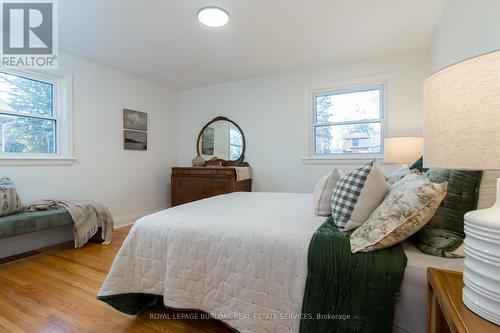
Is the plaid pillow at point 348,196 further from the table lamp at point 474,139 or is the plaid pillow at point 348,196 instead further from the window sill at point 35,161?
the window sill at point 35,161

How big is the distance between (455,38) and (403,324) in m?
2.17

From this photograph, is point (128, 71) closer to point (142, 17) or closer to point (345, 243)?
point (142, 17)

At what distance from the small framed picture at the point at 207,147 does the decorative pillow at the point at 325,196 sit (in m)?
2.95

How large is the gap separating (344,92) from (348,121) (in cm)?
42

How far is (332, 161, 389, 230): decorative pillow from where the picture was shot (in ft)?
4.03

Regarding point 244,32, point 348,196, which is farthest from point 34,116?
point 348,196

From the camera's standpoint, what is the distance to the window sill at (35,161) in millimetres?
2516

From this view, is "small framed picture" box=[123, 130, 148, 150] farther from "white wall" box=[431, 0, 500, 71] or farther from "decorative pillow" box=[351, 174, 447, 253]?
"white wall" box=[431, 0, 500, 71]

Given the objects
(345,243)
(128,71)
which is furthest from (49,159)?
(345,243)

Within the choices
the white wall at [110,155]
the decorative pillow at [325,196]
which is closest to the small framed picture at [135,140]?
the white wall at [110,155]

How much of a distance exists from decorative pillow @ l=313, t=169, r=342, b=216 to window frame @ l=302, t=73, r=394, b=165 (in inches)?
71.9

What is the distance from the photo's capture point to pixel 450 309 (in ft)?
2.03

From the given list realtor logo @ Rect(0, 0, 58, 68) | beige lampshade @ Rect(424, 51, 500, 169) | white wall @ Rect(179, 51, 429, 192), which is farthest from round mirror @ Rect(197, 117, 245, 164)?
beige lampshade @ Rect(424, 51, 500, 169)

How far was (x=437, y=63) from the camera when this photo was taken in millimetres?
2488
